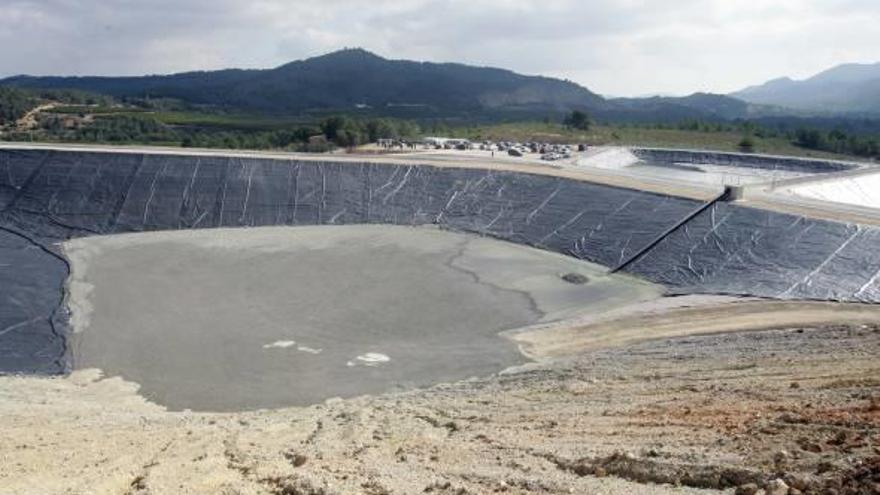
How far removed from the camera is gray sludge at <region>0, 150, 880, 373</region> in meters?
29.4

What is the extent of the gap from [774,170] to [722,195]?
1041 inches

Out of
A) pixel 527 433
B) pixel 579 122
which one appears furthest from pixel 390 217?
pixel 579 122

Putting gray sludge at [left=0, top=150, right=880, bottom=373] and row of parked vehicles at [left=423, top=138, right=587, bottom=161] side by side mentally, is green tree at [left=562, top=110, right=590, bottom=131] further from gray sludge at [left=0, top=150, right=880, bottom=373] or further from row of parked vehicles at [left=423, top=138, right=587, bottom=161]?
gray sludge at [left=0, top=150, right=880, bottom=373]

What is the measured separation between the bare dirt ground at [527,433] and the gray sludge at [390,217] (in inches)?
324

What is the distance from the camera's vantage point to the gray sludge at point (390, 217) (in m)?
29.4

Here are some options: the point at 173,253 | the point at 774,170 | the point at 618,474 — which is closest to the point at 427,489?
the point at 618,474

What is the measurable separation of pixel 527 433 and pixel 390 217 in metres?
32.6

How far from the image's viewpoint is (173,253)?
39.0 meters

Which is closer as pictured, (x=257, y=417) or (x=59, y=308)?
(x=257, y=417)

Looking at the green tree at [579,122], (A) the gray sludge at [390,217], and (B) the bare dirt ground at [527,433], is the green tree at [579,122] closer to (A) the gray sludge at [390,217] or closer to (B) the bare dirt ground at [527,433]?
(A) the gray sludge at [390,217]

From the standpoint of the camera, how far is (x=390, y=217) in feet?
151

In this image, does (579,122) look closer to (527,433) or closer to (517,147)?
(517,147)

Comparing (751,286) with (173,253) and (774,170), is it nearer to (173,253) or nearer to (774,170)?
(173,253)

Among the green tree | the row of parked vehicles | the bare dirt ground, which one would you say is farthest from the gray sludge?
the green tree
